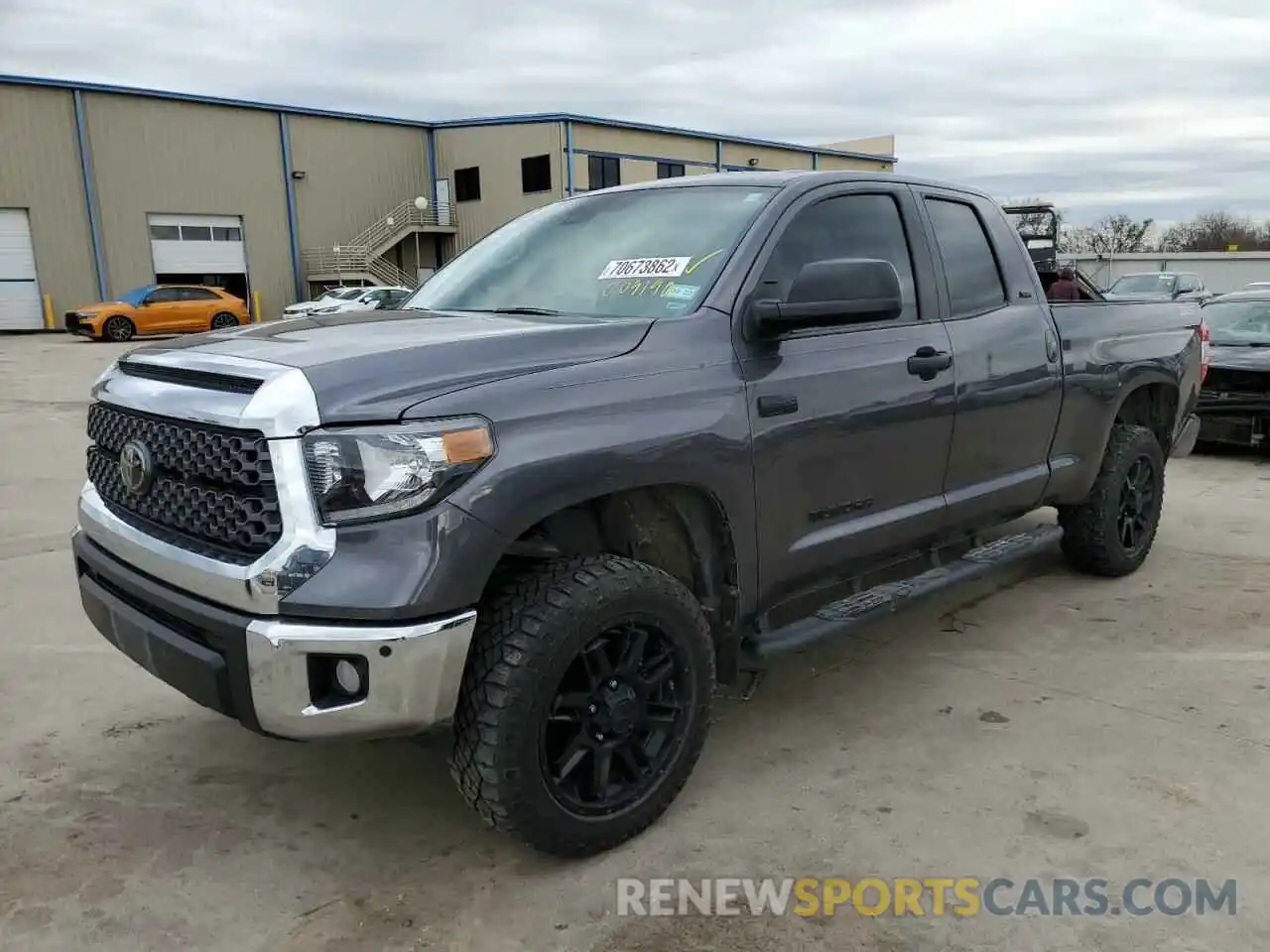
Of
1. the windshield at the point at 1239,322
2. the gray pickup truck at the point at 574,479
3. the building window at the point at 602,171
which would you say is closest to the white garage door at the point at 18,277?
the building window at the point at 602,171

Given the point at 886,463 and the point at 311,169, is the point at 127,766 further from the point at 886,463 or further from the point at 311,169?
the point at 311,169

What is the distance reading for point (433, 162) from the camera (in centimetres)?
3959

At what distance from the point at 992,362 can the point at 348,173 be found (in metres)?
36.8

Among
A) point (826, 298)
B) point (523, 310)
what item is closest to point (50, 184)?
point (523, 310)

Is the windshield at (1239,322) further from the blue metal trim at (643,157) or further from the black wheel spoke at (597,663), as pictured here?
the blue metal trim at (643,157)

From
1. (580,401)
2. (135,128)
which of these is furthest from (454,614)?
(135,128)

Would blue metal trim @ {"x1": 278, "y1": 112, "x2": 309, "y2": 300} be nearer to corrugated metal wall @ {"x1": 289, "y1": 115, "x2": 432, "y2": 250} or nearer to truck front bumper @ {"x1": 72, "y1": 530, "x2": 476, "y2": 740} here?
corrugated metal wall @ {"x1": 289, "y1": 115, "x2": 432, "y2": 250}

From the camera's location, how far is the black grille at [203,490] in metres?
2.39

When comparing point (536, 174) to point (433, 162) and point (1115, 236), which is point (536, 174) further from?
point (1115, 236)

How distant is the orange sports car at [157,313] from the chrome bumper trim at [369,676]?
24426mm

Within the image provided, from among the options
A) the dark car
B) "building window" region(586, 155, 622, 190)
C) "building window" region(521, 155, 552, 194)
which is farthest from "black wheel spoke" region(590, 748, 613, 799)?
"building window" region(521, 155, 552, 194)

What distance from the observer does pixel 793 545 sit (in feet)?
10.6

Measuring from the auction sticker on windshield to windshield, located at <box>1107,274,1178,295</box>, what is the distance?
18548mm

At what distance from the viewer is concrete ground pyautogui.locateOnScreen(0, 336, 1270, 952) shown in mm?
2516
